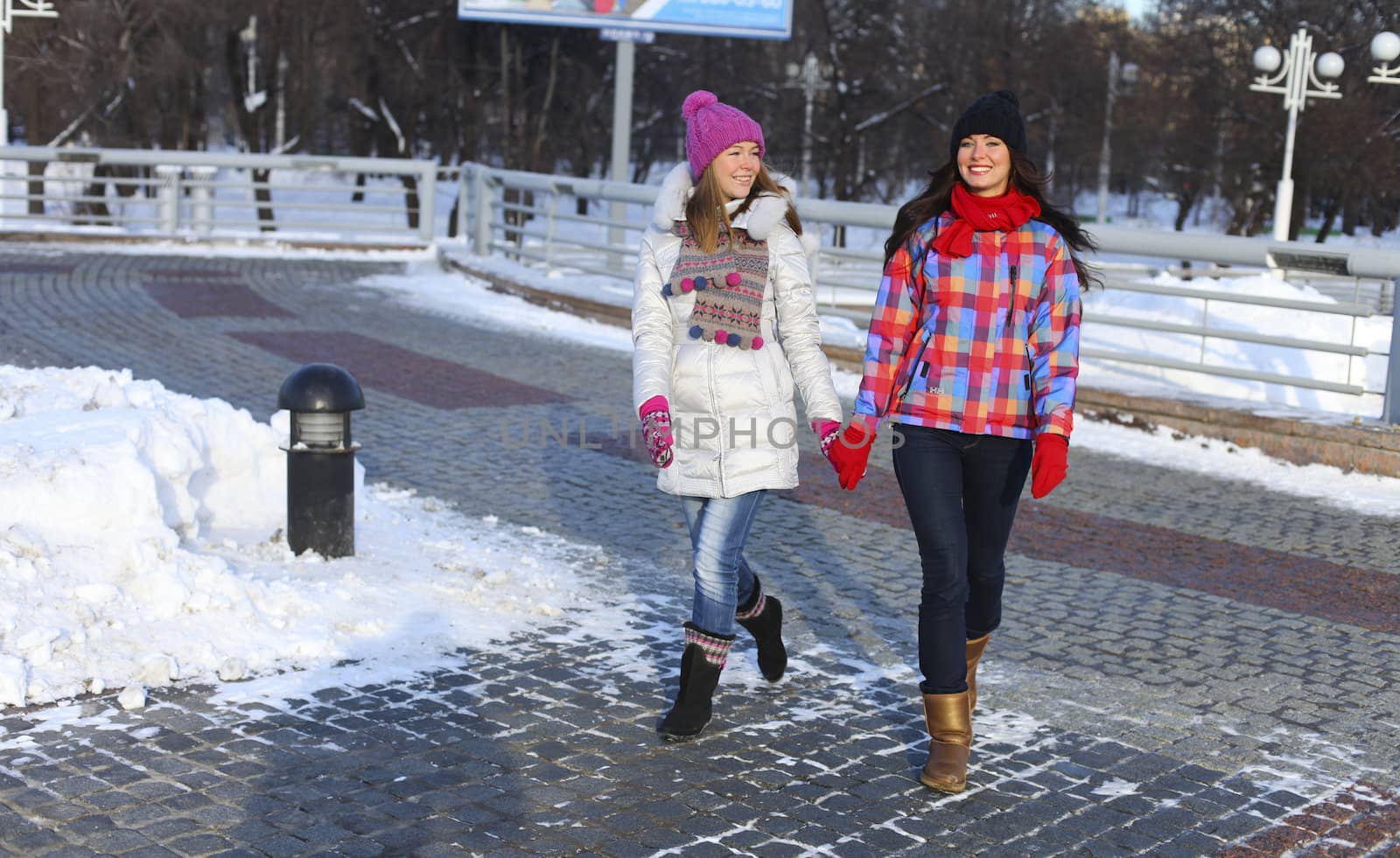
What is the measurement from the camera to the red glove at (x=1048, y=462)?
4.31 metres

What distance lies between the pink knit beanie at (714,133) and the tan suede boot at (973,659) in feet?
5.03

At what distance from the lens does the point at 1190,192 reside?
5178 cm

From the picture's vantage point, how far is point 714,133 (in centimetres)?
472

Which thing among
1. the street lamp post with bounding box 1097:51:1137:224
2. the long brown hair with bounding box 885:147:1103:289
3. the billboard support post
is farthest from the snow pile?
the street lamp post with bounding box 1097:51:1137:224

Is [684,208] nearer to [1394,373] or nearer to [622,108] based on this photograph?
[1394,373]

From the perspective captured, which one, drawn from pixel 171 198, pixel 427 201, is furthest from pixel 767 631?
pixel 171 198

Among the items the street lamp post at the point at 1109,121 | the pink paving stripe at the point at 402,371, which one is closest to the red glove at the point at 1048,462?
the pink paving stripe at the point at 402,371

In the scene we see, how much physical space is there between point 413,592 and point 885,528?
2.62 meters

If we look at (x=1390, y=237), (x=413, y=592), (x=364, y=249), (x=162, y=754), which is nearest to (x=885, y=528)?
(x=413, y=592)

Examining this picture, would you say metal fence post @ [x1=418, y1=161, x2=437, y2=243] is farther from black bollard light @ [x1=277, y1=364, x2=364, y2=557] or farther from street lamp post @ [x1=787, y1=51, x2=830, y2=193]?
street lamp post @ [x1=787, y1=51, x2=830, y2=193]

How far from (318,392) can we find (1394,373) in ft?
20.5

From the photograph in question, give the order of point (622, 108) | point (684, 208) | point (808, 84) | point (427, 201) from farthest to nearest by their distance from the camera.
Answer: point (808, 84) → point (427, 201) → point (622, 108) → point (684, 208)

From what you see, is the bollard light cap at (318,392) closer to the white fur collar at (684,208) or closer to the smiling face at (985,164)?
the white fur collar at (684,208)

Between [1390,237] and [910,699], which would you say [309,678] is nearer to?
[910,699]
